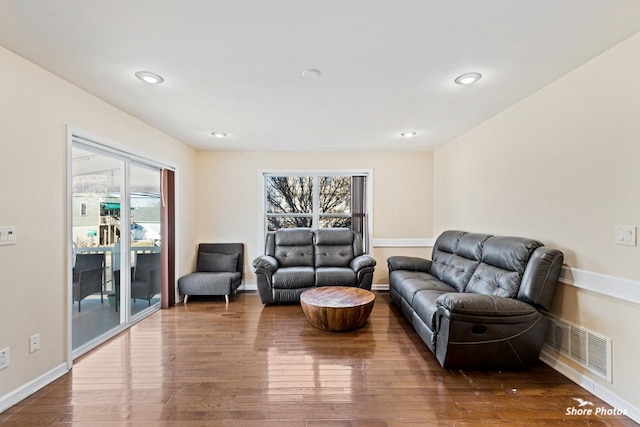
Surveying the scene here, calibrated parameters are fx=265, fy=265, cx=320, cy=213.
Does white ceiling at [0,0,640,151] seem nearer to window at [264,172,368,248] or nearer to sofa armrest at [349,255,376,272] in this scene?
window at [264,172,368,248]

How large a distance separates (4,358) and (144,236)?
1.84 metres

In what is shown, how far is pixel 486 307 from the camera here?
2090 millimetres

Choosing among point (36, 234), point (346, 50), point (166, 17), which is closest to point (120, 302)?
point (36, 234)

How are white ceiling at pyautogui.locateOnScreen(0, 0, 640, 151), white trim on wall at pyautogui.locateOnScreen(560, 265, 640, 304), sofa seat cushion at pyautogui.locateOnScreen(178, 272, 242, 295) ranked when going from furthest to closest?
sofa seat cushion at pyautogui.locateOnScreen(178, 272, 242, 295) → white trim on wall at pyautogui.locateOnScreen(560, 265, 640, 304) → white ceiling at pyautogui.locateOnScreen(0, 0, 640, 151)

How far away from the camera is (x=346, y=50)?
184cm

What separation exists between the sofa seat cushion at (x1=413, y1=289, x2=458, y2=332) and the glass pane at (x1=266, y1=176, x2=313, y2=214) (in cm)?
261

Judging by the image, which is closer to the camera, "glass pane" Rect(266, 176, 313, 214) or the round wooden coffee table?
the round wooden coffee table

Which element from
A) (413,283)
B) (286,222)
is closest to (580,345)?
(413,283)

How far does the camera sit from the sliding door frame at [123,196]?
2279mm

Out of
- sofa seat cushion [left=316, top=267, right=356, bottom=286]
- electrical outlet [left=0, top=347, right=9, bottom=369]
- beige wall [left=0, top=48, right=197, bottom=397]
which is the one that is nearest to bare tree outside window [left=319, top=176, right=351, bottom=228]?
sofa seat cushion [left=316, top=267, right=356, bottom=286]

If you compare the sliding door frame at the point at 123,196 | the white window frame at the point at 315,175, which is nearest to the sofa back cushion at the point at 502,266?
the white window frame at the point at 315,175

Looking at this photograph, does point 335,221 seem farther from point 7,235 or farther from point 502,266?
point 7,235

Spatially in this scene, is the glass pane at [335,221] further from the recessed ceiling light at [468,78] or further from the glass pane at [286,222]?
the recessed ceiling light at [468,78]

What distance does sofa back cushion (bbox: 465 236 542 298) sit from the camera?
7.57ft
